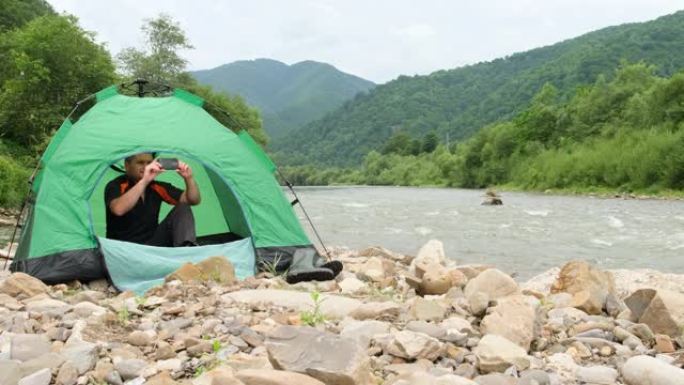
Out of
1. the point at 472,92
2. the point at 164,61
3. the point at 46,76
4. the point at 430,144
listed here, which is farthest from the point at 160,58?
the point at 472,92

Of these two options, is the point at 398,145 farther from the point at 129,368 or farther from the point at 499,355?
the point at 129,368

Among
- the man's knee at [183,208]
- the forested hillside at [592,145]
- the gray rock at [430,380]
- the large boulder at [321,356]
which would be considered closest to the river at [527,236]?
the man's knee at [183,208]

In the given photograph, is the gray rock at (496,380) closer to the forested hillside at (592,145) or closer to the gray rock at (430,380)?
the gray rock at (430,380)

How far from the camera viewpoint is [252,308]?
14.5 ft

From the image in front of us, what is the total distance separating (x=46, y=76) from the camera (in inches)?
1108

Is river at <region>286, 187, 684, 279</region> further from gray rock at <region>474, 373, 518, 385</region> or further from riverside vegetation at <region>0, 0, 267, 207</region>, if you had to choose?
riverside vegetation at <region>0, 0, 267, 207</region>

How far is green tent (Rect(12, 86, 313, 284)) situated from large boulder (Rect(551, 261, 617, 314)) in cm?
281

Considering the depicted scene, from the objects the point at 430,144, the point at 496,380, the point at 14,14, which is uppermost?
the point at 14,14

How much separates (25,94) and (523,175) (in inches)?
1491

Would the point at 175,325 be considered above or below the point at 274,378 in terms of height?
below

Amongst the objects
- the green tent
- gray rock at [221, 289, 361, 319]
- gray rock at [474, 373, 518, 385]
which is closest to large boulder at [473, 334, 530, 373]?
gray rock at [474, 373, 518, 385]

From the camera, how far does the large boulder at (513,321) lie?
11.8 ft

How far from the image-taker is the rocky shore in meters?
2.96

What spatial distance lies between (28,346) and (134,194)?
2.96 meters
